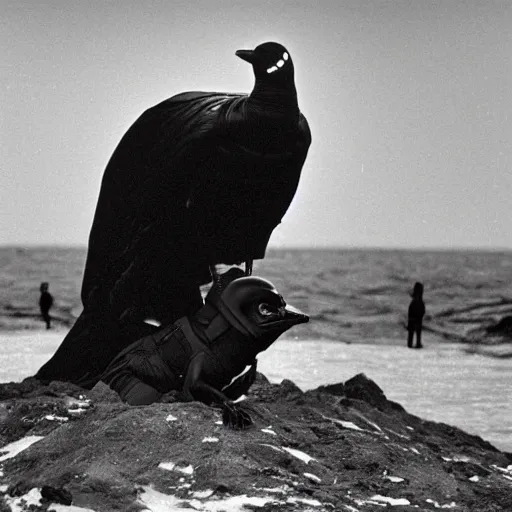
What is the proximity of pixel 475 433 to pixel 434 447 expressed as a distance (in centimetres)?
109

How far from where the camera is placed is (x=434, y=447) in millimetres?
5086

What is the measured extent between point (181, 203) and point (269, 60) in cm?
98

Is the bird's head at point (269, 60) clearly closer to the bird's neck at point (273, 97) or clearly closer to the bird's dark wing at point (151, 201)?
the bird's neck at point (273, 97)

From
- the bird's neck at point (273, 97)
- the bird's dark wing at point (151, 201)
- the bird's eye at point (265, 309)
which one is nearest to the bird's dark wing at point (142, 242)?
the bird's dark wing at point (151, 201)

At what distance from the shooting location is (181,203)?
486cm

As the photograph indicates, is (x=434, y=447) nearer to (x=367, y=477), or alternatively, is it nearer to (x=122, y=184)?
(x=367, y=477)

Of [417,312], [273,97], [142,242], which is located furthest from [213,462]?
[417,312]

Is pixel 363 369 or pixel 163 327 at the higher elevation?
pixel 163 327

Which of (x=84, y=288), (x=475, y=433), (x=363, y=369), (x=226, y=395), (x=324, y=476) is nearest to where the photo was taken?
(x=324, y=476)

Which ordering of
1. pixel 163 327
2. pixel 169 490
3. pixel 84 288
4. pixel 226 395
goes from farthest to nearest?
1. pixel 84 288
2. pixel 163 327
3. pixel 226 395
4. pixel 169 490

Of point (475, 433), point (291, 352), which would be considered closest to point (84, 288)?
point (475, 433)

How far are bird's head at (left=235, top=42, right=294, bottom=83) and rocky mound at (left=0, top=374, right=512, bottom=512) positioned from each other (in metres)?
1.79

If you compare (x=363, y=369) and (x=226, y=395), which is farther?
(x=363, y=369)

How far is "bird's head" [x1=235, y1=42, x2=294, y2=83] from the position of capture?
4.46 meters
